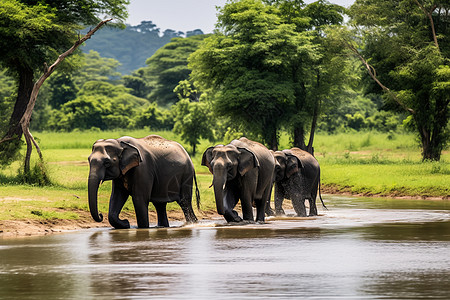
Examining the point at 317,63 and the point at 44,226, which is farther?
the point at 317,63

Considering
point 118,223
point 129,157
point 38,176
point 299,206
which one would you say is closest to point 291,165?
point 299,206

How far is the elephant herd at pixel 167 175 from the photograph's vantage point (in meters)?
16.6

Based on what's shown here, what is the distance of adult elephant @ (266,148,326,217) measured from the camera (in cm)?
2247

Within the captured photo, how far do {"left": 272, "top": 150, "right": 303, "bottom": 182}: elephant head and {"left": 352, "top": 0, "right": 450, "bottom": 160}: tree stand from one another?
65.2 feet

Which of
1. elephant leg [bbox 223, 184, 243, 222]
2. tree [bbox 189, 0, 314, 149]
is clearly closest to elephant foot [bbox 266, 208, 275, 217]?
elephant leg [bbox 223, 184, 243, 222]

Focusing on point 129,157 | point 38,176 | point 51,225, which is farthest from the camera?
point 38,176

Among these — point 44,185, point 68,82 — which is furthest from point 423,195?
point 68,82

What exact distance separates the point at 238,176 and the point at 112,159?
3.21 metres

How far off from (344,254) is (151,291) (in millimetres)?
4300

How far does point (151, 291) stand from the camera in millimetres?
9633

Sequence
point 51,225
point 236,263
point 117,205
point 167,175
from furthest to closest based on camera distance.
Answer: point 167,175 < point 51,225 < point 117,205 < point 236,263

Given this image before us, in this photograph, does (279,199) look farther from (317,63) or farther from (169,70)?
(169,70)

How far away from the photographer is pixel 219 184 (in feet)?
57.4

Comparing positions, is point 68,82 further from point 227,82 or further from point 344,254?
point 344,254
